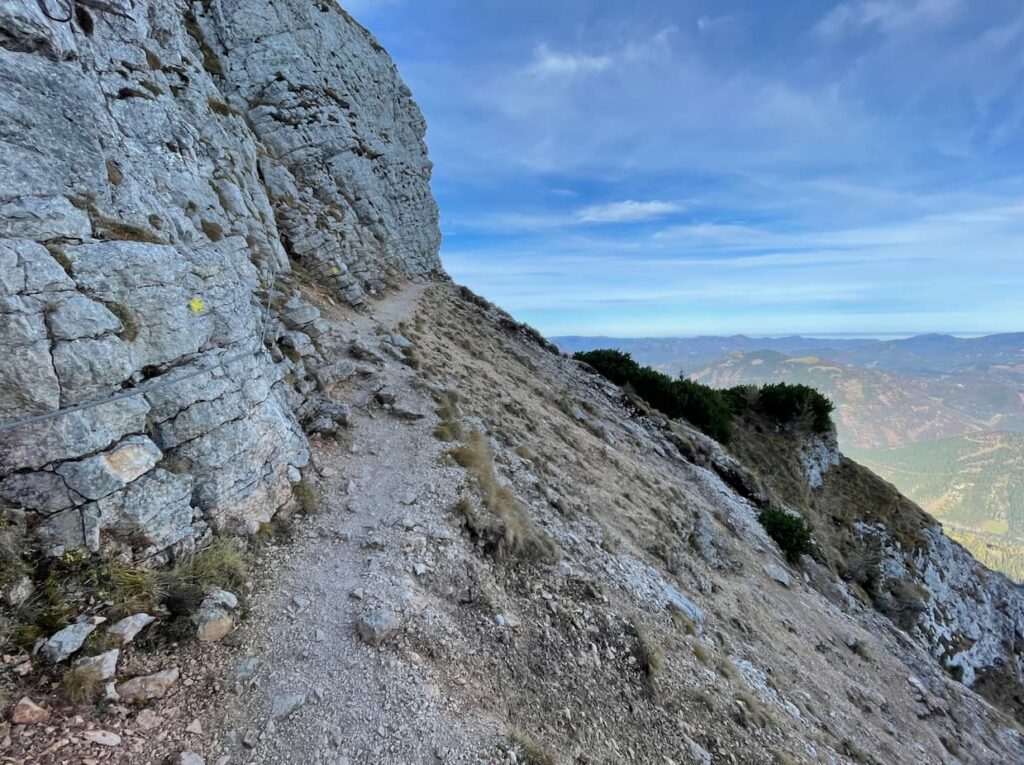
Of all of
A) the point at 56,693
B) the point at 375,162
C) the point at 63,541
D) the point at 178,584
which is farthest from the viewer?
the point at 375,162

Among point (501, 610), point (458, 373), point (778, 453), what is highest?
point (458, 373)

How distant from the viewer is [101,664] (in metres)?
5.77

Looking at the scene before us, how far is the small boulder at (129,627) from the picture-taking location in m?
6.20

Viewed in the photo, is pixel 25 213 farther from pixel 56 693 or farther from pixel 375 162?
pixel 375 162

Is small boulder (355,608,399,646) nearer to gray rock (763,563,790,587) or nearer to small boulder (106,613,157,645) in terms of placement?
small boulder (106,613,157,645)

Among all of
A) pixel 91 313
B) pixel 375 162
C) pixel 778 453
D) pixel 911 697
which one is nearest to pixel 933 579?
pixel 778 453

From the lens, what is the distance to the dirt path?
622 cm

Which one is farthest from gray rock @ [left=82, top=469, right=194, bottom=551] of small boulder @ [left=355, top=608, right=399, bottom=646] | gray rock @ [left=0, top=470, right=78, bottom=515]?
small boulder @ [left=355, top=608, right=399, bottom=646]

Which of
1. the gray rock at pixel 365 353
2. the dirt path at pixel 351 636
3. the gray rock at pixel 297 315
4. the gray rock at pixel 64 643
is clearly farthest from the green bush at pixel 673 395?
the gray rock at pixel 64 643

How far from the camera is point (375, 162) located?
45.1m

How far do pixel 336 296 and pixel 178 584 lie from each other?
68.6 feet

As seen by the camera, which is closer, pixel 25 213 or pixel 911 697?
pixel 25 213

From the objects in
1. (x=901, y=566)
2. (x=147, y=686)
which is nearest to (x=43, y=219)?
(x=147, y=686)

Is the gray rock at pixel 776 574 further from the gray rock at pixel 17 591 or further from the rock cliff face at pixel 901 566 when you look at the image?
the gray rock at pixel 17 591
